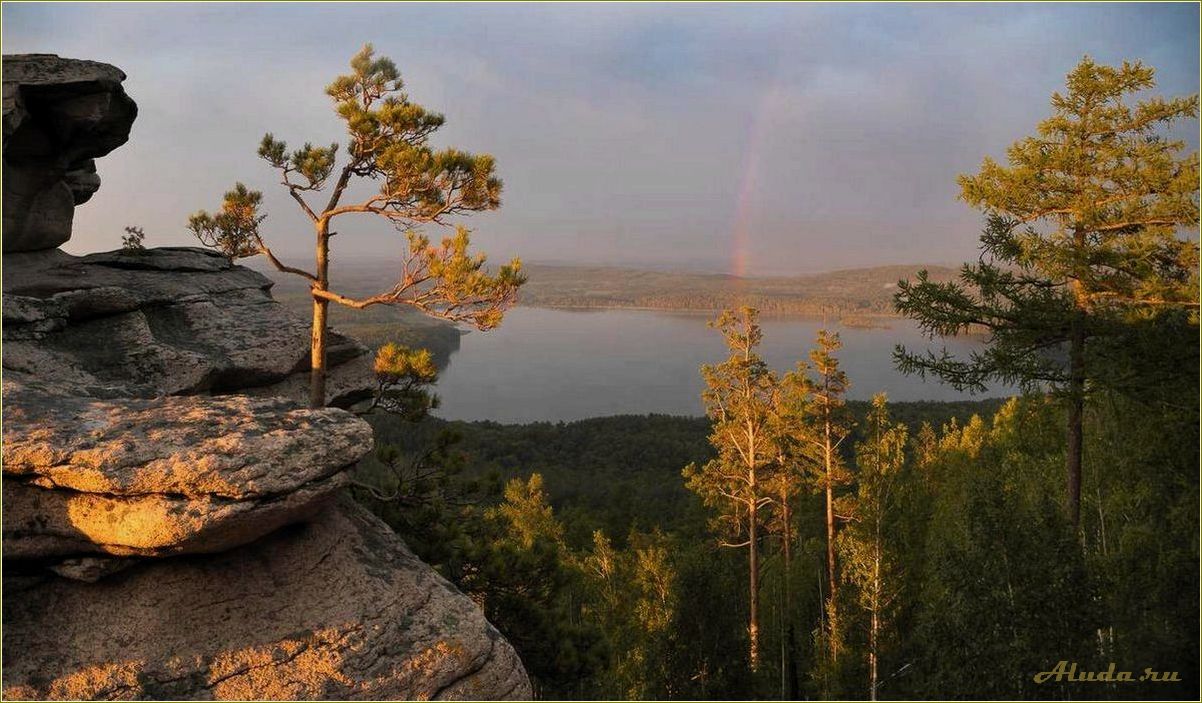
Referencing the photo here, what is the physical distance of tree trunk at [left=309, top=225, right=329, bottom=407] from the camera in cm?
1025

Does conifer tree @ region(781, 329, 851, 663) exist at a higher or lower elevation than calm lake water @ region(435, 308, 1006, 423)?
higher

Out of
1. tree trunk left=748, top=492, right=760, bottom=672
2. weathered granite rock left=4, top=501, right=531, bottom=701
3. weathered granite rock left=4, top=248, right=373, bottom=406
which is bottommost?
tree trunk left=748, top=492, right=760, bottom=672

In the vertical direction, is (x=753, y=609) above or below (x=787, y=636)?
above

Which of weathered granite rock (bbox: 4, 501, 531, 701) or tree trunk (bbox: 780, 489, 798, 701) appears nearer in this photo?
weathered granite rock (bbox: 4, 501, 531, 701)

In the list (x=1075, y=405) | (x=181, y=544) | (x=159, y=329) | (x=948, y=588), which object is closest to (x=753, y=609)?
(x=948, y=588)

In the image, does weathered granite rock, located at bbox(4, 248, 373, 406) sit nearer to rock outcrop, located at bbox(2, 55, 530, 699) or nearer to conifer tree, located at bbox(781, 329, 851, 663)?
rock outcrop, located at bbox(2, 55, 530, 699)

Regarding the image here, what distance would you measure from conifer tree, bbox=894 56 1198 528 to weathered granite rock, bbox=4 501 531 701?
9563 mm

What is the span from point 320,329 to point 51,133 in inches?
208

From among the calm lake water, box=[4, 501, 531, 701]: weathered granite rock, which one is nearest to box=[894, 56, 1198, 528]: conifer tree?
box=[4, 501, 531, 701]: weathered granite rock

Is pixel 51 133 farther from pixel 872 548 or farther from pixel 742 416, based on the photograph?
pixel 872 548

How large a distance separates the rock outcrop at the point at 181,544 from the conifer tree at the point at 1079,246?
9.65 m

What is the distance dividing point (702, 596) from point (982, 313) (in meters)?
9.31

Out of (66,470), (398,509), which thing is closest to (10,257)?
(66,470)

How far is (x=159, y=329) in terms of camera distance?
9.77 meters
